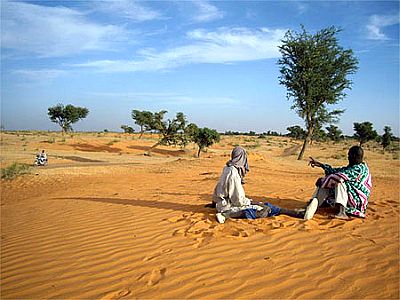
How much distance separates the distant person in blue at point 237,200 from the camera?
5664 millimetres

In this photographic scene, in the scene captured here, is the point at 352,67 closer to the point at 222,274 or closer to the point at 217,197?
the point at 217,197

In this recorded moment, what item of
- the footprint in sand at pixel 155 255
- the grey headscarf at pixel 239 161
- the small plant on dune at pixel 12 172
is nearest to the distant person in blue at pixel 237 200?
the grey headscarf at pixel 239 161

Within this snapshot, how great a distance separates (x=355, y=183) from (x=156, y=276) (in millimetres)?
3986

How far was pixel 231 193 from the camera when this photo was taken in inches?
225

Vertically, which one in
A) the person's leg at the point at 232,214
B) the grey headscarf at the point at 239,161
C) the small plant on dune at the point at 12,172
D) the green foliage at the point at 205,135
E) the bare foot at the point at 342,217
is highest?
the green foliage at the point at 205,135

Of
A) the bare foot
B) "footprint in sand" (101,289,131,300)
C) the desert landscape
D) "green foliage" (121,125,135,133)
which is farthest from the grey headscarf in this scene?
"green foliage" (121,125,135,133)

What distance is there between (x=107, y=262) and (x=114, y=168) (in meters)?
13.1

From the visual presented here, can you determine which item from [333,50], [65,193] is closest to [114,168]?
[65,193]

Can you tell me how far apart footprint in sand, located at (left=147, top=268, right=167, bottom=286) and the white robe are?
219cm

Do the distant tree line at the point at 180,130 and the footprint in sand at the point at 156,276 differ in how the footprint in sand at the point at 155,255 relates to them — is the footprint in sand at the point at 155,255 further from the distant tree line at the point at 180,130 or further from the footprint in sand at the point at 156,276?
the distant tree line at the point at 180,130

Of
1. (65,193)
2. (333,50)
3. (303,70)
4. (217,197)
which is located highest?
(333,50)

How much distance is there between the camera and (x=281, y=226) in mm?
5273

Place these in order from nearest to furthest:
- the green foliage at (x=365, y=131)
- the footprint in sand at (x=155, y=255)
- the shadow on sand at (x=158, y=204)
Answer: the footprint in sand at (x=155, y=255) < the shadow on sand at (x=158, y=204) < the green foliage at (x=365, y=131)

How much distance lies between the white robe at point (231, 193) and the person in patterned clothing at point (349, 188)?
1204 mm
